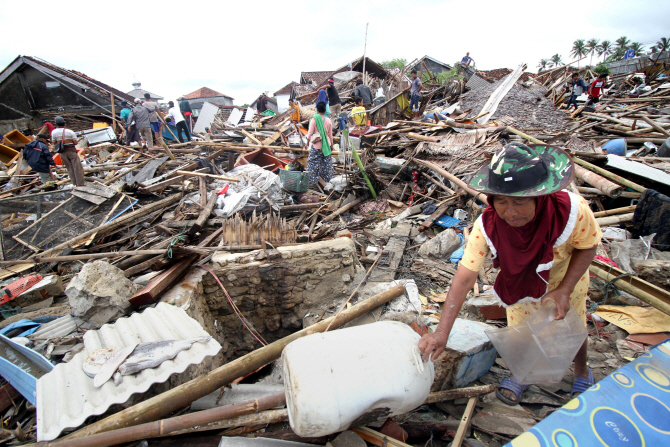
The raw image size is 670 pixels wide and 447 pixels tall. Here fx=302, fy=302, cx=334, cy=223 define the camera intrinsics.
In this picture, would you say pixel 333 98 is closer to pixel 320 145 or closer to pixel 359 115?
pixel 359 115

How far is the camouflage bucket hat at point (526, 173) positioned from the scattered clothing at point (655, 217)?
3.14 metres

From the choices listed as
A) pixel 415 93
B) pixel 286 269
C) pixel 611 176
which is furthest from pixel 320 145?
pixel 415 93

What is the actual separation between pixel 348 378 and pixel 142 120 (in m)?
12.7

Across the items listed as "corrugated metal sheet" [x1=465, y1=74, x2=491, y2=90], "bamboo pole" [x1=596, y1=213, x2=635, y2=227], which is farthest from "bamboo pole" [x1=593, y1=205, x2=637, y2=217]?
"corrugated metal sheet" [x1=465, y1=74, x2=491, y2=90]

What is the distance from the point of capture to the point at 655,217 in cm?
352

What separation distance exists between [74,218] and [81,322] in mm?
3685

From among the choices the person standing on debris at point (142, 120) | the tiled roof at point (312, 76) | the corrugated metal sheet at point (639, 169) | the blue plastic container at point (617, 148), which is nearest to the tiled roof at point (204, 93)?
the tiled roof at point (312, 76)

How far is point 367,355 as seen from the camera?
1514 mm

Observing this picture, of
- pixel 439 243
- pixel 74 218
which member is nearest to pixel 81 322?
pixel 74 218

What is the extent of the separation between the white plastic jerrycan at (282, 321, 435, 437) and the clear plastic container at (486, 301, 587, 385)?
0.76 meters

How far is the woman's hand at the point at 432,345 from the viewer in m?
1.59

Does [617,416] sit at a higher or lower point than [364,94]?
lower

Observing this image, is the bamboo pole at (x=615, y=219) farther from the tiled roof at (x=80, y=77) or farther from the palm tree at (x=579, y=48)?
the palm tree at (x=579, y=48)

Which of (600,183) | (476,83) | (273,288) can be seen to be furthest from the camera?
(476,83)
